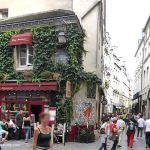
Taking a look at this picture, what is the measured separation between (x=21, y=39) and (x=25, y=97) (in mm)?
3514

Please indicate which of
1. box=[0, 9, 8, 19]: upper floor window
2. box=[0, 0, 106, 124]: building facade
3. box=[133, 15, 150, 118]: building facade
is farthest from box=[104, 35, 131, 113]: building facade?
box=[0, 0, 106, 124]: building facade

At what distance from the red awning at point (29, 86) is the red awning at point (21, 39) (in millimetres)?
2478

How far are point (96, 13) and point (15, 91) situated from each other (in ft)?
24.8

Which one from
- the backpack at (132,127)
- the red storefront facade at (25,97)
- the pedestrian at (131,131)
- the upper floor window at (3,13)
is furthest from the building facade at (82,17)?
the backpack at (132,127)

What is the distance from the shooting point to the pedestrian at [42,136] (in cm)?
844

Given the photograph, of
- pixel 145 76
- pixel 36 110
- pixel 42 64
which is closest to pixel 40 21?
pixel 42 64

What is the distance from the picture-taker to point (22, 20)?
25.4m

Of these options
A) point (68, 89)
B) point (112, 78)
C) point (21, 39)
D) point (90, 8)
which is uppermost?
point (90, 8)

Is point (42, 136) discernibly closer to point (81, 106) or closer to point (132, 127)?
point (132, 127)

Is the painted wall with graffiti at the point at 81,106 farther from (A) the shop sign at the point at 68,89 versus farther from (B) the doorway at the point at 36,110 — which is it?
(B) the doorway at the point at 36,110

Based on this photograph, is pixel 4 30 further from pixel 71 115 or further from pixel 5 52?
pixel 71 115

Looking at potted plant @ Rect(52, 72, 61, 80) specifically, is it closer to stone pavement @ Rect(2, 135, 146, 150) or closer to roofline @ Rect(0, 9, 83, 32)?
roofline @ Rect(0, 9, 83, 32)

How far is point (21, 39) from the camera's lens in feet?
79.9

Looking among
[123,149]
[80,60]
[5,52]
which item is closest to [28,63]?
[5,52]
